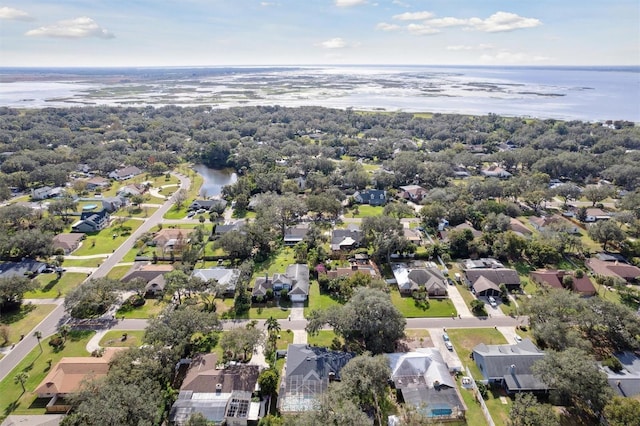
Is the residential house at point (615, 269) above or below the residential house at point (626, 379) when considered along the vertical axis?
above

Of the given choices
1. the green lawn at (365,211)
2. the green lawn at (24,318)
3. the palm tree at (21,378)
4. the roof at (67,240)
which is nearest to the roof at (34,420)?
the palm tree at (21,378)

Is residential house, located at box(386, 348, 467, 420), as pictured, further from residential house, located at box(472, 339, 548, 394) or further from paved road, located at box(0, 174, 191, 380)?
paved road, located at box(0, 174, 191, 380)

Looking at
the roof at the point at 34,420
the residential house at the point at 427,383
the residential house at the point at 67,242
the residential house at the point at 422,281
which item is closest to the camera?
the roof at the point at 34,420

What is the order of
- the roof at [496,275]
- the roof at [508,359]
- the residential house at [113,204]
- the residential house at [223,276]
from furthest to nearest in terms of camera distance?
the residential house at [113,204] < the roof at [496,275] < the residential house at [223,276] < the roof at [508,359]

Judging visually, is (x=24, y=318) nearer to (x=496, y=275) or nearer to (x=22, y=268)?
(x=22, y=268)

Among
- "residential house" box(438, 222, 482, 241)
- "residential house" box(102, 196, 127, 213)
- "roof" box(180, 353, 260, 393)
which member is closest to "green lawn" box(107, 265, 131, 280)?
"roof" box(180, 353, 260, 393)

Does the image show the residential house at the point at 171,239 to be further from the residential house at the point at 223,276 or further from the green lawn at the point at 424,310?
the green lawn at the point at 424,310

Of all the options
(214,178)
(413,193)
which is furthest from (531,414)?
(214,178)
